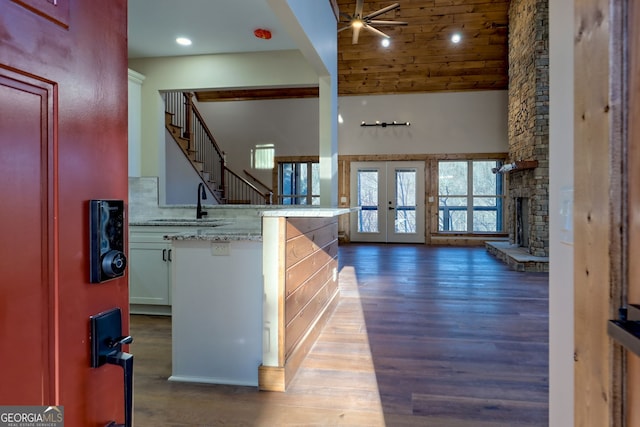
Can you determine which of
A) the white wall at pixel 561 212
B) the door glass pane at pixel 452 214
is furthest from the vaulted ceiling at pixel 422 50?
the white wall at pixel 561 212

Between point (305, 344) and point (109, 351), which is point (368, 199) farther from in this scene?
point (109, 351)

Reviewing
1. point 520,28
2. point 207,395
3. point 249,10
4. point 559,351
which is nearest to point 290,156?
point 520,28

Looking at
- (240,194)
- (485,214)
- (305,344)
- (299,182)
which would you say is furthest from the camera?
(299,182)

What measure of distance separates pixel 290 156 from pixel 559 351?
9.36 metres

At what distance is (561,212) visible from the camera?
1020mm

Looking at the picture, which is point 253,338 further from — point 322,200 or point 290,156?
Answer: point 290,156

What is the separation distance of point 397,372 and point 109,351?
2220mm

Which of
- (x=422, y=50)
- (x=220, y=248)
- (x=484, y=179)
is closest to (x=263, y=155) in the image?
(x=422, y=50)

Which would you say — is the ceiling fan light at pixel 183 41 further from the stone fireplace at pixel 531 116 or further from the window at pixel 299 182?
the window at pixel 299 182

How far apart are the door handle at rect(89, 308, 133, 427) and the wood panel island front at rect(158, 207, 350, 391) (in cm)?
165

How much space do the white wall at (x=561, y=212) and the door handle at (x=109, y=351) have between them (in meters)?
0.99

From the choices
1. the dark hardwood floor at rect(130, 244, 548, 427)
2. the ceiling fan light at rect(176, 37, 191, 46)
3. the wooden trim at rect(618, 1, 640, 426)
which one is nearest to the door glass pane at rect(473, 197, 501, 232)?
the dark hardwood floor at rect(130, 244, 548, 427)

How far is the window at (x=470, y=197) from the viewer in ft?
31.9

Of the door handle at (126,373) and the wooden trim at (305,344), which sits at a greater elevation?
the door handle at (126,373)
